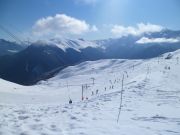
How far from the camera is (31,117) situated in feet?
38.8

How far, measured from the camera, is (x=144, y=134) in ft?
30.2

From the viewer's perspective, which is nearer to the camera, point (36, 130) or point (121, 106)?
point (36, 130)

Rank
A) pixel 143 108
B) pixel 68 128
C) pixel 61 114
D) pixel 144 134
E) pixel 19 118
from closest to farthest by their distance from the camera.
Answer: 1. pixel 144 134
2. pixel 68 128
3. pixel 19 118
4. pixel 61 114
5. pixel 143 108

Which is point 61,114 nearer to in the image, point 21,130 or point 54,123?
point 54,123

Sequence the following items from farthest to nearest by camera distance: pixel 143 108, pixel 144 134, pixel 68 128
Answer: pixel 143 108 → pixel 68 128 → pixel 144 134

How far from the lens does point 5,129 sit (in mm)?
9438

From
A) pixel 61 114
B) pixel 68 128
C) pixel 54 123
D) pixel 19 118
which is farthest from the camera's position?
pixel 61 114

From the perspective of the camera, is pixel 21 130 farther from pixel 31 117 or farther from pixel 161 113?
pixel 161 113

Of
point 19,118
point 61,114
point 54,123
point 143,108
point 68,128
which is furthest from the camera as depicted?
point 143,108

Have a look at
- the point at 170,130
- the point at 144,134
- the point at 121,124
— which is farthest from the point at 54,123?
the point at 170,130

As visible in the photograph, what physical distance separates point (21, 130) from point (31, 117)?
2397mm

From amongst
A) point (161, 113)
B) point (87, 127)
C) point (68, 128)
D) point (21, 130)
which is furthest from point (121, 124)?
point (21, 130)

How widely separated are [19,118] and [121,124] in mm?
4613

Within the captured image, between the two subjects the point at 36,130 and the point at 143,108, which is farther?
the point at 143,108
